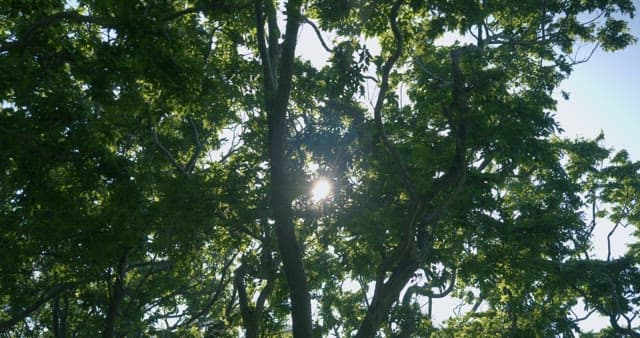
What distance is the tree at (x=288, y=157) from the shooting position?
8898mm

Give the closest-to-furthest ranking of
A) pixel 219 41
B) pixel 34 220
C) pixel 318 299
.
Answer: pixel 34 220 → pixel 219 41 → pixel 318 299

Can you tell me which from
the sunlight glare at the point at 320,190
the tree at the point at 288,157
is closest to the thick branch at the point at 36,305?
the tree at the point at 288,157

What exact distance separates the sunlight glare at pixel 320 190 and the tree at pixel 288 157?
0.15m

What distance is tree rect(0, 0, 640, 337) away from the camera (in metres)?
8.90

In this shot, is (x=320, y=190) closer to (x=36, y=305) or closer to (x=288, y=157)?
(x=288, y=157)

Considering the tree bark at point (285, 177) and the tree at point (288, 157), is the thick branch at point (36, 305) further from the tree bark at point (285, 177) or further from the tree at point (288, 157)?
the tree bark at point (285, 177)

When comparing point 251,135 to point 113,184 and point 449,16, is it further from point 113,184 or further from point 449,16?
point 449,16

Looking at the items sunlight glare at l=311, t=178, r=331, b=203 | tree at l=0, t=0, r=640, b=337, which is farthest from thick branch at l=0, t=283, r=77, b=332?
sunlight glare at l=311, t=178, r=331, b=203

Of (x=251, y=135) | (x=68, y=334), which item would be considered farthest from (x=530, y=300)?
(x=68, y=334)

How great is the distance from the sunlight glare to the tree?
0.49ft

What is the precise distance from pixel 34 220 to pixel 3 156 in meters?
1.92

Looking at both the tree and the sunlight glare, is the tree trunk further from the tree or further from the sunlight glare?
Result: the sunlight glare

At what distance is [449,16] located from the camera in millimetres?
11125

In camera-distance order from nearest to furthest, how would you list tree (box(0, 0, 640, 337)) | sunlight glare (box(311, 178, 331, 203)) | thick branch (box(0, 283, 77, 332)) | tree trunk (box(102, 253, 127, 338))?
tree (box(0, 0, 640, 337)), sunlight glare (box(311, 178, 331, 203)), thick branch (box(0, 283, 77, 332)), tree trunk (box(102, 253, 127, 338))
